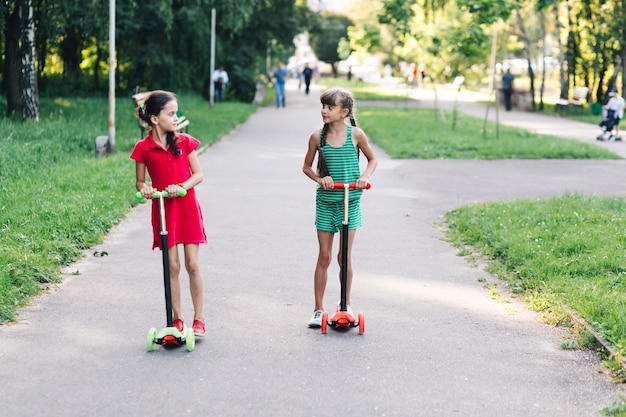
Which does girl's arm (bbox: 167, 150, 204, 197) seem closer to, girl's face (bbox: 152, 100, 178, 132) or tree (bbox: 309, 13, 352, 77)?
girl's face (bbox: 152, 100, 178, 132)

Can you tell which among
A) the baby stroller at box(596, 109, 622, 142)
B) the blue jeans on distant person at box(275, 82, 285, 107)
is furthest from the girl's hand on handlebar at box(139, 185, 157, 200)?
the blue jeans on distant person at box(275, 82, 285, 107)

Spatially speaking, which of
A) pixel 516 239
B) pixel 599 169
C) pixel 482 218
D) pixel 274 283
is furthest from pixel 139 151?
pixel 599 169

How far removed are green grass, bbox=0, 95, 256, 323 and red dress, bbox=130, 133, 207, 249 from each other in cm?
137

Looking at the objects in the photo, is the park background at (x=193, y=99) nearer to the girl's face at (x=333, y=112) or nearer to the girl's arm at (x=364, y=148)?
the girl's arm at (x=364, y=148)

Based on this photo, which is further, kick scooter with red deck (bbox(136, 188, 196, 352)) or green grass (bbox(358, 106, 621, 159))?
green grass (bbox(358, 106, 621, 159))

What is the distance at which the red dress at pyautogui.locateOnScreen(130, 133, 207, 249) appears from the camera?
19.4 feet

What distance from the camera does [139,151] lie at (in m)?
5.92

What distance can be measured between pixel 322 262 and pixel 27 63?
15.9 metres

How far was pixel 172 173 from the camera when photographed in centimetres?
593

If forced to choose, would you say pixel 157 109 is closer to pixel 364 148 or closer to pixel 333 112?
pixel 333 112

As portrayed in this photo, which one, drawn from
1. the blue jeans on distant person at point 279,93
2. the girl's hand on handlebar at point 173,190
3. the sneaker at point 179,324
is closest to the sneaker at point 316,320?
the sneaker at point 179,324

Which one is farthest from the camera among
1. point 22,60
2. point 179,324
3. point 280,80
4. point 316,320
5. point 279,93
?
point 279,93

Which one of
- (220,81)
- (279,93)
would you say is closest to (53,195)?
(220,81)

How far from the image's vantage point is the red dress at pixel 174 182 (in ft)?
19.4
